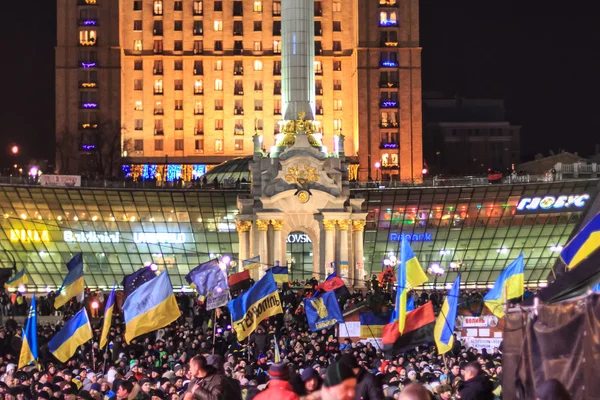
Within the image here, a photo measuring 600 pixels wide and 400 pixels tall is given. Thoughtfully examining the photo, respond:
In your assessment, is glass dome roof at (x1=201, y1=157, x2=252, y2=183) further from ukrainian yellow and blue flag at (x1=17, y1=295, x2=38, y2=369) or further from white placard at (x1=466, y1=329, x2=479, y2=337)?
ukrainian yellow and blue flag at (x1=17, y1=295, x2=38, y2=369)

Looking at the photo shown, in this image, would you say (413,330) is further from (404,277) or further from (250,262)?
(250,262)

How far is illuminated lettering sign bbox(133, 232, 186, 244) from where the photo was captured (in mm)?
84438

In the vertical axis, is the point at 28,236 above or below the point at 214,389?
below

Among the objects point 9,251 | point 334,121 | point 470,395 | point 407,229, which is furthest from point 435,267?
point 334,121

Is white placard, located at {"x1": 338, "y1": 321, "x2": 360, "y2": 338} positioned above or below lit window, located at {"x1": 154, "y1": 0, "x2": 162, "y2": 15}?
below

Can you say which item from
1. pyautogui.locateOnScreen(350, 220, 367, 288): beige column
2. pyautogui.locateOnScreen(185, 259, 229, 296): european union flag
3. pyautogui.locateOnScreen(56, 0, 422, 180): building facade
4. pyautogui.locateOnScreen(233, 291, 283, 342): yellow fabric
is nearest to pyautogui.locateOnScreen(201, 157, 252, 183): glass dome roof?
pyautogui.locateOnScreen(56, 0, 422, 180): building facade

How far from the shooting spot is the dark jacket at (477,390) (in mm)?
15000

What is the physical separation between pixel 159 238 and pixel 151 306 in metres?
58.8

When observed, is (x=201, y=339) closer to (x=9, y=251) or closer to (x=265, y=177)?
(x=265, y=177)

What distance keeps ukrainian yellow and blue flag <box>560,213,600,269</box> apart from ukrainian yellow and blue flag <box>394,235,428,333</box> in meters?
6.46

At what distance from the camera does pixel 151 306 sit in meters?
26.5

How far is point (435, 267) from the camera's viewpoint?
191 ft

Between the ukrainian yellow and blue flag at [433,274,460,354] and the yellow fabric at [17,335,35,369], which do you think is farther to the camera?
the yellow fabric at [17,335,35,369]

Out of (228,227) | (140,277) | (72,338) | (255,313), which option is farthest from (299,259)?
(72,338)
